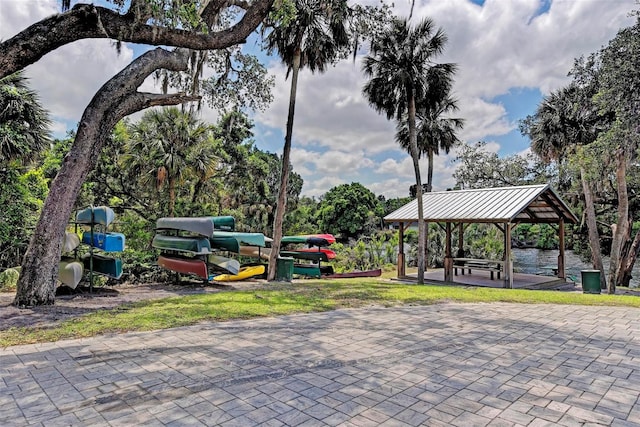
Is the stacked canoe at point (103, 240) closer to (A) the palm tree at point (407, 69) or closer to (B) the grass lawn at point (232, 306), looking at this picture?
(B) the grass lawn at point (232, 306)

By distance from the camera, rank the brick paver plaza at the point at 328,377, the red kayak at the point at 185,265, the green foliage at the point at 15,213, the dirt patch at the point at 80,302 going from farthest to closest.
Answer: the red kayak at the point at 185,265
the green foliage at the point at 15,213
the dirt patch at the point at 80,302
the brick paver plaza at the point at 328,377

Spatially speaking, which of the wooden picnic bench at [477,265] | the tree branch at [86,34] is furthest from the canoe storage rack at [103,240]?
the wooden picnic bench at [477,265]

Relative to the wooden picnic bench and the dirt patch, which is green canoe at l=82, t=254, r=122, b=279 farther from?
the wooden picnic bench

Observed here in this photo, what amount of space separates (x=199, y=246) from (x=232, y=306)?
143 inches

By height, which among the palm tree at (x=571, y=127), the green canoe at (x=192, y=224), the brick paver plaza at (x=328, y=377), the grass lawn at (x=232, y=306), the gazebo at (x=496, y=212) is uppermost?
A: the palm tree at (x=571, y=127)

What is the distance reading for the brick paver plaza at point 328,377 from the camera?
311 centimetres

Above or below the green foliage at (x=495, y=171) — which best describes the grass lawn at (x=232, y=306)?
below

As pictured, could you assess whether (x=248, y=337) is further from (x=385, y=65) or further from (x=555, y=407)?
(x=385, y=65)

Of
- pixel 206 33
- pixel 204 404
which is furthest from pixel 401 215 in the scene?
pixel 204 404

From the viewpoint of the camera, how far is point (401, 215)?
17.5m

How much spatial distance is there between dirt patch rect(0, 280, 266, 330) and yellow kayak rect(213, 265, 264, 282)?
6.28ft

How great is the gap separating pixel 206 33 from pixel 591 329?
820 cm

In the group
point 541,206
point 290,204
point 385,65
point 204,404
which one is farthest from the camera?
point 290,204

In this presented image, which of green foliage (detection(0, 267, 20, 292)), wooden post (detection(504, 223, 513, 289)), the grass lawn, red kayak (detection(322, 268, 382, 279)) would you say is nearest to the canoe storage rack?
green foliage (detection(0, 267, 20, 292))
